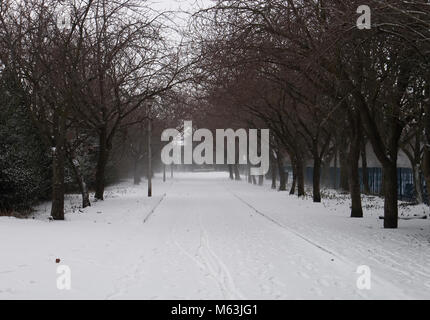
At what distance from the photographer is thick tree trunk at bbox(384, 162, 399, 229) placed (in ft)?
49.2

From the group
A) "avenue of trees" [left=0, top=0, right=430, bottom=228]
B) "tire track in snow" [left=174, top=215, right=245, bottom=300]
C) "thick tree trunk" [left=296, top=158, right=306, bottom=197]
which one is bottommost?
"tire track in snow" [left=174, top=215, right=245, bottom=300]

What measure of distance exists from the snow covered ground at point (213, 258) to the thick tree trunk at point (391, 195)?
56 centimetres

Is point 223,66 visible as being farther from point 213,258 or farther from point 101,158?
point 101,158

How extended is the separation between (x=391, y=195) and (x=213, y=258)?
23.2 feet

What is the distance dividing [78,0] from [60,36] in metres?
1.61

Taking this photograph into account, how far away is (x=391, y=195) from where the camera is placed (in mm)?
15000

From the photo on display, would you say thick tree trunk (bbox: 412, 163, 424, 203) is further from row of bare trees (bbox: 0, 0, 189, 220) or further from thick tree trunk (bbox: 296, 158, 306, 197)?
row of bare trees (bbox: 0, 0, 189, 220)

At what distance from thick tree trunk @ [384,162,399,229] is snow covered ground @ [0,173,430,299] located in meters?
0.56

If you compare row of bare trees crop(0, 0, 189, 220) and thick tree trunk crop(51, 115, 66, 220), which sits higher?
row of bare trees crop(0, 0, 189, 220)

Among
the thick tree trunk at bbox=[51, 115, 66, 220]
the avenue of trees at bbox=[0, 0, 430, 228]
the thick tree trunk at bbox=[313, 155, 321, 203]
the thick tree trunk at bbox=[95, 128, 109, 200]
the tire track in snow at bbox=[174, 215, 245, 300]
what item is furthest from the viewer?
the thick tree trunk at bbox=[313, 155, 321, 203]

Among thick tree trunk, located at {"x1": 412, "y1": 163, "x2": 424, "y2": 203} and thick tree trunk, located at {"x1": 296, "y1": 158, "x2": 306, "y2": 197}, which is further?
thick tree trunk, located at {"x1": 296, "y1": 158, "x2": 306, "y2": 197}

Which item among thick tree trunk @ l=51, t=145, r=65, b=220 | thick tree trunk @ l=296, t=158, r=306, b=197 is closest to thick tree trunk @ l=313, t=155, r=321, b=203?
thick tree trunk @ l=296, t=158, r=306, b=197

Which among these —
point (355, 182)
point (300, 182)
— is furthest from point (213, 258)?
point (300, 182)
